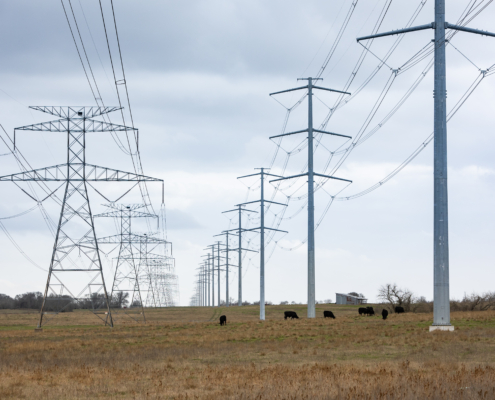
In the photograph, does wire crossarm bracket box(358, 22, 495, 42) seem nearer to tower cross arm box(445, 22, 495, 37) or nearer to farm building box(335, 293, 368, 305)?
tower cross arm box(445, 22, 495, 37)

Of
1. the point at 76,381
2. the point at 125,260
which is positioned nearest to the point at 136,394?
the point at 76,381

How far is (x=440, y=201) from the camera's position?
31438 millimetres

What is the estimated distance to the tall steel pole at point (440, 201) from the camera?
31.3 meters

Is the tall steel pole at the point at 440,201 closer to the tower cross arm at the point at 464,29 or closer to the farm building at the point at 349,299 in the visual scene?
the tower cross arm at the point at 464,29

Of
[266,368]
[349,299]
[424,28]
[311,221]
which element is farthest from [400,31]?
[349,299]

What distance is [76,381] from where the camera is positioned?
18.7m

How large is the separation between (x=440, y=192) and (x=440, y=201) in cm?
45

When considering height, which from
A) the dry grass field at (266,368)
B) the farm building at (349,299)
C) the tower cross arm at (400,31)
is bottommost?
the farm building at (349,299)

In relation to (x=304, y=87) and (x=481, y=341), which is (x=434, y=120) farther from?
Result: (x=304, y=87)

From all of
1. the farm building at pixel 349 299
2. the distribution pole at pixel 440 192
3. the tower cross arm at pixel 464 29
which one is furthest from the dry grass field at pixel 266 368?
the farm building at pixel 349 299

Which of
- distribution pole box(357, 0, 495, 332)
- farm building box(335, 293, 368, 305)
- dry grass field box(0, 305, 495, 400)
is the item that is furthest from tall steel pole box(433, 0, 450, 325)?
farm building box(335, 293, 368, 305)

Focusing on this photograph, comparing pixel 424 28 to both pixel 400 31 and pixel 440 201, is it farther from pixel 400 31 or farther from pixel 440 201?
pixel 440 201

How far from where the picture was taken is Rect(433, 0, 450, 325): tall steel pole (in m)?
31.3

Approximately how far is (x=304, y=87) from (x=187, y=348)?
114 feet
